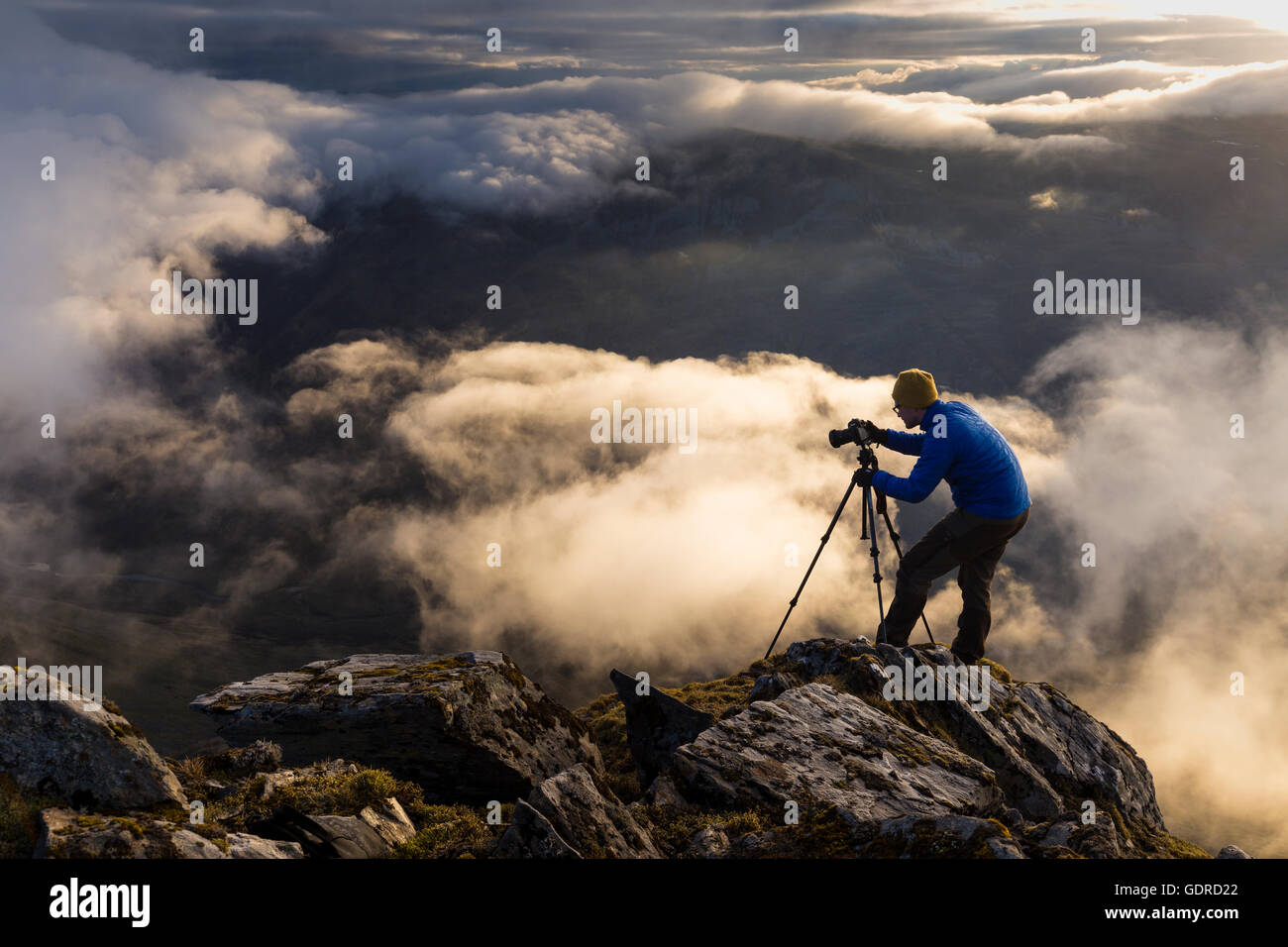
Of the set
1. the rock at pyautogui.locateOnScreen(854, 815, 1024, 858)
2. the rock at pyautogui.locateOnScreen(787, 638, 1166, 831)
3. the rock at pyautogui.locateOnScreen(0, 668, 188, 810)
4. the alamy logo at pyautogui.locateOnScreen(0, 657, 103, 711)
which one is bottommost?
the rock at pyautogui.locateOnScreen(787, 638, 1166, 831)

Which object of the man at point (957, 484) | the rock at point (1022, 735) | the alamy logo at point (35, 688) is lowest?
the rock at point (1022, 735)

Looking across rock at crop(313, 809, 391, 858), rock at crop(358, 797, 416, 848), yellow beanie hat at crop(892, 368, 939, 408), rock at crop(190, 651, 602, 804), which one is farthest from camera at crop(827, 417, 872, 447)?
rock at crop(313, 809, 391, 858)

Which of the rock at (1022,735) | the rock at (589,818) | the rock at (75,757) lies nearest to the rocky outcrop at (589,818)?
the rock at (589,818)

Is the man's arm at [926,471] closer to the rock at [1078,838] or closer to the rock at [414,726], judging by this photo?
the rock at [1078,838]

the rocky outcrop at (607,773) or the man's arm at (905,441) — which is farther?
the man's arm at (905,441)

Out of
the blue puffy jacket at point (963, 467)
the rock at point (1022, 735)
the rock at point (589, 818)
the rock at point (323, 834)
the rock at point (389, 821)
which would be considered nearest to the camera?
the rock at point (323, 834)
